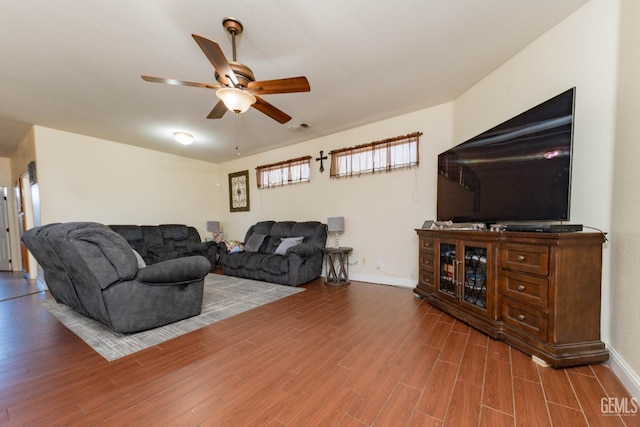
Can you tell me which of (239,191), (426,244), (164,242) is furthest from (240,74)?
(239,191)

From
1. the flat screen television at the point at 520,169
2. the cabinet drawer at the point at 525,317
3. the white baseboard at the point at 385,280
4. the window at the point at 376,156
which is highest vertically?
the window at the point at 376,156

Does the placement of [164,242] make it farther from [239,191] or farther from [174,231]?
[239,191]

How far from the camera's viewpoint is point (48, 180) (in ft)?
12.6

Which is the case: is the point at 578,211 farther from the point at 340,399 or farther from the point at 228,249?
the point at 228,249

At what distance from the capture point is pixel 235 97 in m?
1.92

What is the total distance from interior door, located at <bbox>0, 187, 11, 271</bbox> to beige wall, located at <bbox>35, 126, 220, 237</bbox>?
10.8 feet

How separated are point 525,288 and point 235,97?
268 centimetres

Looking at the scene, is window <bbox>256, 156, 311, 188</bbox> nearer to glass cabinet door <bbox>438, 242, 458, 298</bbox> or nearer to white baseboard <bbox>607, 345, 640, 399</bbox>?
glass cabinet door <bbox>438, 242, 458, 298</bbox>

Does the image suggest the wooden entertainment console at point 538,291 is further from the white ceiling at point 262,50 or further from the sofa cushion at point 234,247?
the sofa cushion at point 234,247

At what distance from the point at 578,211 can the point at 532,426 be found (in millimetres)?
1544

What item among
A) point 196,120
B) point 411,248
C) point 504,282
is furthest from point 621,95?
point 196,120

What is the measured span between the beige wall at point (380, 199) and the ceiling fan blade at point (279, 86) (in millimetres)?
2270

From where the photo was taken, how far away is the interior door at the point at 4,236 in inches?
217

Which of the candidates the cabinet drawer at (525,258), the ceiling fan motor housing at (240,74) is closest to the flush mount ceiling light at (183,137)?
the ceiling fan motor housing at (240,74)
